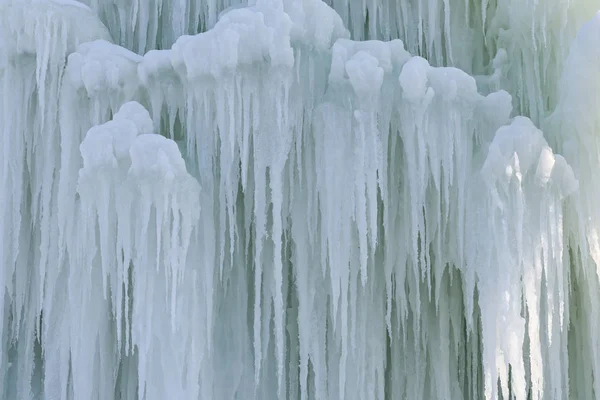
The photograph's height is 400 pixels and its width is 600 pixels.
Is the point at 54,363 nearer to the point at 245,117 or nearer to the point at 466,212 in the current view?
the point at 245,117

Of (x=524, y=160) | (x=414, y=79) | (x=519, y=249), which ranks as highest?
(x=414, y=79)

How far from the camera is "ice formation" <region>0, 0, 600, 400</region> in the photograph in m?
3.61

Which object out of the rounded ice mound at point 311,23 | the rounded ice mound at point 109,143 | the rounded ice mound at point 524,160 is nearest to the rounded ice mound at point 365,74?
the rounded ice mound at point 311,23

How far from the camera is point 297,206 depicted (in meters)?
3.83

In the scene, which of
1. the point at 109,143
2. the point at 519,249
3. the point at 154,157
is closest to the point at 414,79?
the point at 519,249

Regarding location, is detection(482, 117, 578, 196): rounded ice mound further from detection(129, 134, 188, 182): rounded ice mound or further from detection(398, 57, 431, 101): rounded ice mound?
detection(129, 134, 188, 182): rounded ice mound

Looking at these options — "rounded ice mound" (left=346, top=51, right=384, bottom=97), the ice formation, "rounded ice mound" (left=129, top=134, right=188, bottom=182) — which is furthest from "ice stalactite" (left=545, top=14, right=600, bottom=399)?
"rounded ice mound" (left=129, top=134, right=188, bottom=182)

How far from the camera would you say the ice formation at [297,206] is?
11.8 feet

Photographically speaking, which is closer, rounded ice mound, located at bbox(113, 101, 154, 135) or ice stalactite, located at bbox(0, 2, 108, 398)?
rounded ice mound, located at bbox(113, 101, 154, 135)

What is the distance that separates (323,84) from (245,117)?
0.42 meters

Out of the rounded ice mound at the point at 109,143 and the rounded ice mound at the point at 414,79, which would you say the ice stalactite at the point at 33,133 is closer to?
the rounded ice mound at the point at 109,143

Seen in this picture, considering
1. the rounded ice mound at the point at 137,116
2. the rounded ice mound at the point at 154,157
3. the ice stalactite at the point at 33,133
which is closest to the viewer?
the rounded ice mound at the point at 154,157

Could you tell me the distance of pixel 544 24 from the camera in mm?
4129

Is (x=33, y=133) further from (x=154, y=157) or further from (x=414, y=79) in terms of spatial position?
(x=414, y=79)
